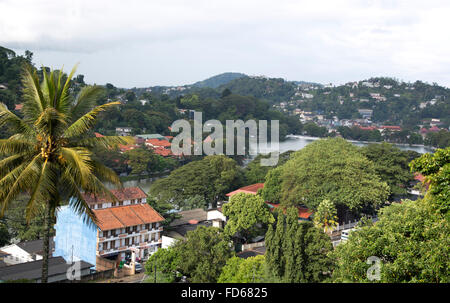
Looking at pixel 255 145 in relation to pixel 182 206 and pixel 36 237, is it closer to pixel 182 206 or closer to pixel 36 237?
pixel 182 206

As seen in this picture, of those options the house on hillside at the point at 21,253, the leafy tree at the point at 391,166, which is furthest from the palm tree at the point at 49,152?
the leafy tree at the point at 391,166

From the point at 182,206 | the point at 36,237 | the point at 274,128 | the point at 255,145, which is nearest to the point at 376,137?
the point at 274,128

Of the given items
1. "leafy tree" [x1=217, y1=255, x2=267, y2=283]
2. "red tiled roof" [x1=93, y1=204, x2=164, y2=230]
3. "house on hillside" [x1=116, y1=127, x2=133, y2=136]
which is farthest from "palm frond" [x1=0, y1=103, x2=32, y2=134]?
"house on hillside" [x1=116, y1=127, x2=133, y2=136]

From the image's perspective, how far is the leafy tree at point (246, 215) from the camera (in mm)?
15875

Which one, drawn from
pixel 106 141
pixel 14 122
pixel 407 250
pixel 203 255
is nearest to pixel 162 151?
pixel 203 255

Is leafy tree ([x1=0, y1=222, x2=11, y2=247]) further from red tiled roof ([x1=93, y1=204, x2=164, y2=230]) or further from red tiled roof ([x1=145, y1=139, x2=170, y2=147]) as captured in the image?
red tiled roof ([x1=145, y1=139, x2=170, y2=147])

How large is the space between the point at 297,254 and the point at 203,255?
2.47m

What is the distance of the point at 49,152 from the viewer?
4324 mm

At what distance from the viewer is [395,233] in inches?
245

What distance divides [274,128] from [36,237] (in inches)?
1847

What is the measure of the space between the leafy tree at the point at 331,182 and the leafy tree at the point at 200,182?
3.63m

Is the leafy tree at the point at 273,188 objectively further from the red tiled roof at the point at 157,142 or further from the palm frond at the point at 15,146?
the red tiled roof at the point at 157,142

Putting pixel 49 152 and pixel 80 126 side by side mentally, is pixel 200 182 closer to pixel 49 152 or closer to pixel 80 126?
pixel 80 126
